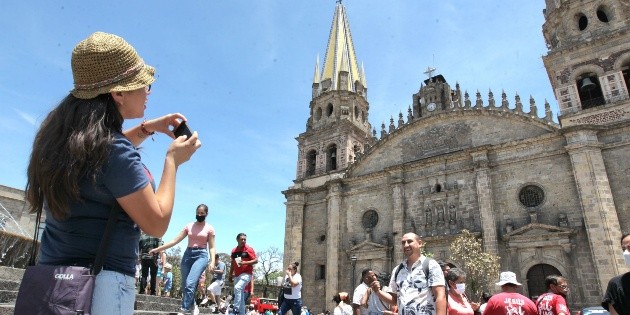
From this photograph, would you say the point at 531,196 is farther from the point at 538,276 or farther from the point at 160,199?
the point at 160,199

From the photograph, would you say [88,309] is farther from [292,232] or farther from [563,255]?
[292,232]

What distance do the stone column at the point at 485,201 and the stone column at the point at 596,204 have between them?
4.03m

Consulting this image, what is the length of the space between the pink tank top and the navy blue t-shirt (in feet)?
17.6

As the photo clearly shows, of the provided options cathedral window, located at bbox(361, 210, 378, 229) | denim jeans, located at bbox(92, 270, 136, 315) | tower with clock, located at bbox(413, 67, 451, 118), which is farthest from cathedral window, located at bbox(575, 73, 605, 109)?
denim jeans, located at bbox(92, 270, 136, 315)

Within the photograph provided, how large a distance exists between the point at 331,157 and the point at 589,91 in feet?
54.7

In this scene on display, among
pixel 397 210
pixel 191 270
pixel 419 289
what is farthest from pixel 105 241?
pixel 397 210

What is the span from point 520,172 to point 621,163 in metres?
4.41

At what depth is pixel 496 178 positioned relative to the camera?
899 inches

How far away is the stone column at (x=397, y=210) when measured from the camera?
2430cm

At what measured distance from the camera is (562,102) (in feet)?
73.0

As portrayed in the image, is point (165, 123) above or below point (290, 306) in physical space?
above

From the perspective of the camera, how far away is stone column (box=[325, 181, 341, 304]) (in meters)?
25.6

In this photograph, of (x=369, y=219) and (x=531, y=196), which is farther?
(x=369, y=219)

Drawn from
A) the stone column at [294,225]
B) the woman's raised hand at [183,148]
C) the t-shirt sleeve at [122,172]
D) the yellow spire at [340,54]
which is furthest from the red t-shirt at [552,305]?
the yellow spire at [340,54]
